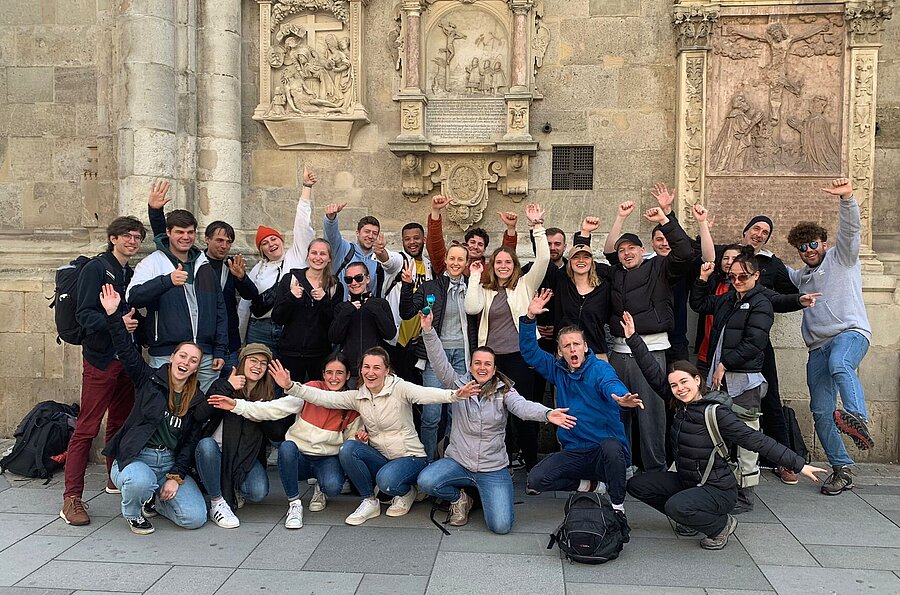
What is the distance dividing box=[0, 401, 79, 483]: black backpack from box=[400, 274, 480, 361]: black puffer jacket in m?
2.99

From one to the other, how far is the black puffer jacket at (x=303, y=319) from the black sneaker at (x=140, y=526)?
5.01ft

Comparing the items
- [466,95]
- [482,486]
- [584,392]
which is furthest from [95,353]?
[466,95]

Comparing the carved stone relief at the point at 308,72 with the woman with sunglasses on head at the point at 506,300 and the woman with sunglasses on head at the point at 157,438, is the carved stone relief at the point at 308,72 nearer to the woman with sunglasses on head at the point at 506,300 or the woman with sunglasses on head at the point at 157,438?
the woman with sunglasses on head at the point at 506,300

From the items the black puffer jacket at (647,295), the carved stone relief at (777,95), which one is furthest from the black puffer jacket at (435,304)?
the carved stone relief at (777,95)

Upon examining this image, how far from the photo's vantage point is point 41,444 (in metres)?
6.32

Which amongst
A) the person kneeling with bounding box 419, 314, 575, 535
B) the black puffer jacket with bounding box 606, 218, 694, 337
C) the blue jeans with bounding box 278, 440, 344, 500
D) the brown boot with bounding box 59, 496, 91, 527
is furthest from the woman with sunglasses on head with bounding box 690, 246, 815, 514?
the brown boot with bounding box 59, 496, 91, 527

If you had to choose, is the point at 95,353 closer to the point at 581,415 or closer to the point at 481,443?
the point at 481,443

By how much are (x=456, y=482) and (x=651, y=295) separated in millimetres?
1982

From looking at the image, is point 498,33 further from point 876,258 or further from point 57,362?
point 57,362

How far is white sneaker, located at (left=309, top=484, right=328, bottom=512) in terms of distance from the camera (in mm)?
5488

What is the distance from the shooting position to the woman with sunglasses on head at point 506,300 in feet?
19.2

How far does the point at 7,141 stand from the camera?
811 centimetres

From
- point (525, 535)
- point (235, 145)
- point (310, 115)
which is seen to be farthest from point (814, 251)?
point (235, 145)

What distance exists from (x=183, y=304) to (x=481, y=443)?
7.74 feet
